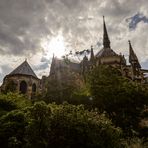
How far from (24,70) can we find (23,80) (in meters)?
2.78

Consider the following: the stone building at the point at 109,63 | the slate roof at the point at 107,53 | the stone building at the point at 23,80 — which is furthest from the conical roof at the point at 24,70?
the slate roof at the point at 107,53

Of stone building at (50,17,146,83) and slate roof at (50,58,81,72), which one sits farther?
slate roof at (50,58,81,72)

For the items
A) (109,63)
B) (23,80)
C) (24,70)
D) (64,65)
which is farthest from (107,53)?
(23,80)

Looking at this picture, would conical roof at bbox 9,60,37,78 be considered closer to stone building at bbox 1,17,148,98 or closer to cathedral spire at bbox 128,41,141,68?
stone building at bbox 1,17,148,98

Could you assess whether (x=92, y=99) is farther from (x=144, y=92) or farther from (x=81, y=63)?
(x=81, y=63)

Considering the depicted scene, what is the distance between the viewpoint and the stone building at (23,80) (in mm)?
53369

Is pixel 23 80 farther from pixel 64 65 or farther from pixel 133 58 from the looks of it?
pixel 133 58

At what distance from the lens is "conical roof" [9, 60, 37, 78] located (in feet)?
180

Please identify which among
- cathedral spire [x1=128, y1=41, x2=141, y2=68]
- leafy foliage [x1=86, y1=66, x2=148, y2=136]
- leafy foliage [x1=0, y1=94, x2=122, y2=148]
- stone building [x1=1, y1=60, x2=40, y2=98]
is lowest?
leafy foliage [x1=0, y1=94, x2=122, y2=148]

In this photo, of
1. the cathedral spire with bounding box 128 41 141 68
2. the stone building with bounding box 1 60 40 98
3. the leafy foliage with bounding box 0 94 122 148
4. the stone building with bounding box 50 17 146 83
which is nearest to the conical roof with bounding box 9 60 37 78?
the stone building with bounding box 1 60 40 98

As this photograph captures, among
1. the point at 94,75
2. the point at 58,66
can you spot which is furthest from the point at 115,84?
the point at 58,66

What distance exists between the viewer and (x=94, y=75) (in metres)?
33.8

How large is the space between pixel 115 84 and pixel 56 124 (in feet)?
50.3

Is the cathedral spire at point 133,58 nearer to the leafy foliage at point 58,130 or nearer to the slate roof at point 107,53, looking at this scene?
the slate roof at point 107,53
